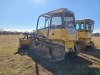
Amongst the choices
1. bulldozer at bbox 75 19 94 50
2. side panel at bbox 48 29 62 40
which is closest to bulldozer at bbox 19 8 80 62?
side panel at bbox 48 29 62 40

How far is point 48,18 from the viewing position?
11164 mm

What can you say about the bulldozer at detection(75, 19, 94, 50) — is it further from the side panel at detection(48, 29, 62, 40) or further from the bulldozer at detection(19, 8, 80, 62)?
the side panel at detection(48, 29, 62, 40)

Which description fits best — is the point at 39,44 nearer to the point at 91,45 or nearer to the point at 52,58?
the point at 52,58

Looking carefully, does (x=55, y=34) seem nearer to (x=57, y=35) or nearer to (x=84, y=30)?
(x=57, y=35)

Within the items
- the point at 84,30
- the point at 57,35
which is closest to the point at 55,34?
the point at 57,35

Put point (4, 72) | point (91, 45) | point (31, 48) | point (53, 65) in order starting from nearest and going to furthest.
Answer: point (4, 72) → point (53, 65) → point (31, 48) → point (91, 45)

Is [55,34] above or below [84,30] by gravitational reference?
below

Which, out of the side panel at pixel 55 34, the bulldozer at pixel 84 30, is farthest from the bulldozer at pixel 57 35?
the bulldozer at pixel 84 30

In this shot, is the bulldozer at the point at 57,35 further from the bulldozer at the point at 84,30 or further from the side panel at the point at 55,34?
the bulldozer at the point at 84,30

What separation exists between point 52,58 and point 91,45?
9603 millimetres

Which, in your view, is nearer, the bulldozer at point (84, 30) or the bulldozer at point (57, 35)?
the bulldozer at point (57, 35)

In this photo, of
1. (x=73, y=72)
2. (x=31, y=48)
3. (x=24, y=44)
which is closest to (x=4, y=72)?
(x=73, y=72)

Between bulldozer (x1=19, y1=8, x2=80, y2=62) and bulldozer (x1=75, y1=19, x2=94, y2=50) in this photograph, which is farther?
bulldozer (x1=75, y1=19, x2=94, y2=50)

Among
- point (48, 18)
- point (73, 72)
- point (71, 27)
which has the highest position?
point (48, 18)
